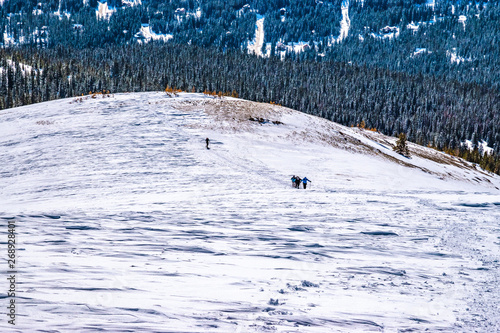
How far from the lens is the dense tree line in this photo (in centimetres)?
12481

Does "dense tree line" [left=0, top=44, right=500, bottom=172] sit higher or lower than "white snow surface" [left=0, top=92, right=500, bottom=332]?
higher

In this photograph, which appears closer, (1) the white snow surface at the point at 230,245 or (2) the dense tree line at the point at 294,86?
(1) the white snow surface at the point at 230,245

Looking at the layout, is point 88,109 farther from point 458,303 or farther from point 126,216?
point 458,303

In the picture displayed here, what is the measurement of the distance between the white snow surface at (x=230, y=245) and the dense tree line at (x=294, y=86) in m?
89.1

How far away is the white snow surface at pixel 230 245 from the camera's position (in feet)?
31.4

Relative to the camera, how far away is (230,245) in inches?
558

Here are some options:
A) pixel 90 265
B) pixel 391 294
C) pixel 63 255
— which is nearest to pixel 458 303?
pixel 391 294

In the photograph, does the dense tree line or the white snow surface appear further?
the dense tree line

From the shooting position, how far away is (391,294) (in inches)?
432

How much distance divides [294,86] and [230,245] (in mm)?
148832

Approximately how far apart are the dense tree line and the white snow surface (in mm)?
89051

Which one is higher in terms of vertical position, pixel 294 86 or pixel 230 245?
pixel 294 86

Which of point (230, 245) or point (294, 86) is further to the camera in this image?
point (294, 86)

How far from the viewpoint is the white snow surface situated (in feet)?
31.4
